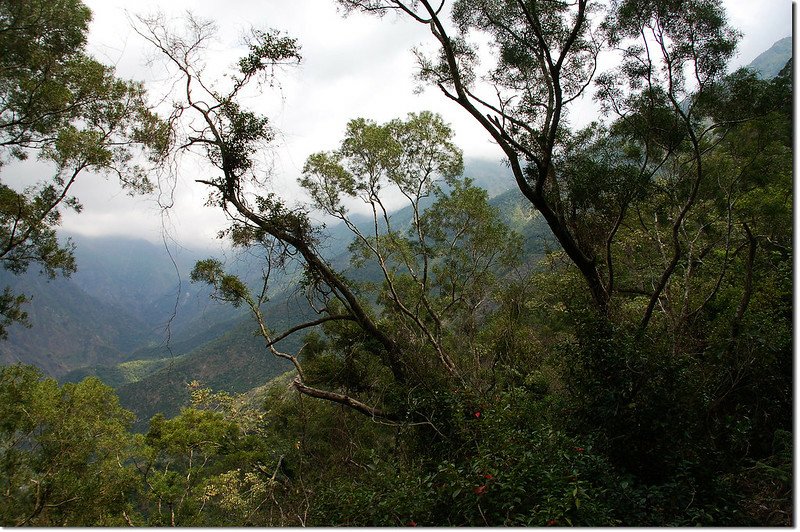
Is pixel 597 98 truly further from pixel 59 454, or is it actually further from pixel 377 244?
pixel 59 454

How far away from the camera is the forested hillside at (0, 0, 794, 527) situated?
3.84 m

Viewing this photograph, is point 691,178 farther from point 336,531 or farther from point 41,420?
point 41,420

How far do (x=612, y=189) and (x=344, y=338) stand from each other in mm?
9493

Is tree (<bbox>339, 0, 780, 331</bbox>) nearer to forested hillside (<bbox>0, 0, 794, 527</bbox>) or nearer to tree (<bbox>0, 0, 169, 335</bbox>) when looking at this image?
forested hillside (<bbox>0, 0, 794, 527</bbox>)

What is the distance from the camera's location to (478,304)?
656 inches

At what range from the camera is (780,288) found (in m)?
7.28

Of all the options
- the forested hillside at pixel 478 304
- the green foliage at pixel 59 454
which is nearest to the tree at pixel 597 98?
the forested hillside at pixel 478 304

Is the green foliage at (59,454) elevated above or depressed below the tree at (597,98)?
below

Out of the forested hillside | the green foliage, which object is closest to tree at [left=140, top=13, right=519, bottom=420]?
the forested hillside

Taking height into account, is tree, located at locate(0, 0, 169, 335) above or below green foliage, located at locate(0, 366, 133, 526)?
above

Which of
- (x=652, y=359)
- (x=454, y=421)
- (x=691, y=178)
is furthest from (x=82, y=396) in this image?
(x=691, y=178)

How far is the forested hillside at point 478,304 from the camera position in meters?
3.84

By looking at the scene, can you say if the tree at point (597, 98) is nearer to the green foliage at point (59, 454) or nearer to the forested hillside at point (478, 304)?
the forested hillside at point (478, 304)

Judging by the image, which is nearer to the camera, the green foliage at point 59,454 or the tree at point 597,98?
the tree at point 597,98
